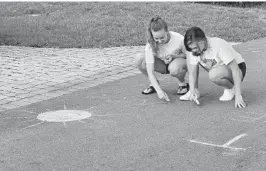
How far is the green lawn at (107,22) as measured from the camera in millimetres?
10492

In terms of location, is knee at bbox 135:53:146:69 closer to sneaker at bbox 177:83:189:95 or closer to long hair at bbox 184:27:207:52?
sneaker at bbox 177:83:189:95

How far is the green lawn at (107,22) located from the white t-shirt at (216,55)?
13.3ft

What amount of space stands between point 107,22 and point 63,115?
21.2ft

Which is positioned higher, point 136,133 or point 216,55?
point 216,55

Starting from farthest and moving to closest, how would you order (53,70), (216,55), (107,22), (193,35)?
(107,22) < (53,70) < (216,55) < (193,35)

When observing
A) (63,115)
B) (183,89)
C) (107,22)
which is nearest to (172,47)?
(183,89)

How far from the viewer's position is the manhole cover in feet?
19.0

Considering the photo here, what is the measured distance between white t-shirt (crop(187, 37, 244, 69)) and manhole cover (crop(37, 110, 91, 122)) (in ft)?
4.03

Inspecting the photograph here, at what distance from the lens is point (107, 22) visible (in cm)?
1220

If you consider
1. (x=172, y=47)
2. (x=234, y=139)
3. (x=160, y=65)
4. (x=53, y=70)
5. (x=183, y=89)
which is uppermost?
(x=172, y=47)

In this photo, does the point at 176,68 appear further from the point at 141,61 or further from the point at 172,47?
the point at 141,61

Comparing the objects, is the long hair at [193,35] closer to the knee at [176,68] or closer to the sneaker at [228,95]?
the knee at [176,68]

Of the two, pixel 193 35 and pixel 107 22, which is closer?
pixel 193 35

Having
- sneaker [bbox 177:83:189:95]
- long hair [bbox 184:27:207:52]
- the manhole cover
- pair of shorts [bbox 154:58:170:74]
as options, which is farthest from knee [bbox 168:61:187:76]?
the manhole cover
